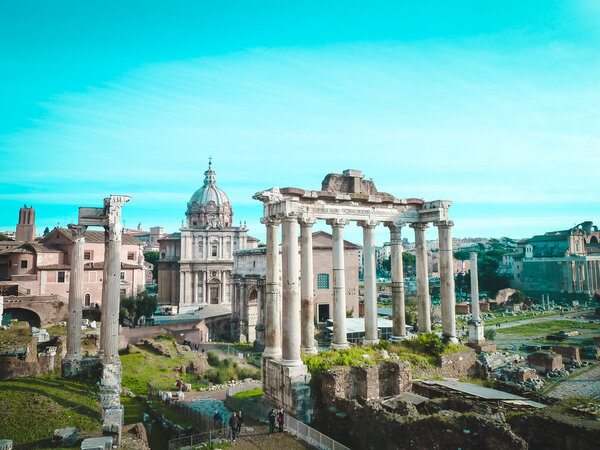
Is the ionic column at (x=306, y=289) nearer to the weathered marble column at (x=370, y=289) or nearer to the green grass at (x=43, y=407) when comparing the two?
the weathered marble column at (x=370, y=289)

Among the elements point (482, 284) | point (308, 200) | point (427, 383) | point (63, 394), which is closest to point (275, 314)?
point (308, 200)

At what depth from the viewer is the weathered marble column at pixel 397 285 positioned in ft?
63.3

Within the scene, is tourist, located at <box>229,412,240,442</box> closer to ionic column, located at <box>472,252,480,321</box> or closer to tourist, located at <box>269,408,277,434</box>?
tourist, located at <box>269,408,277,434</box>

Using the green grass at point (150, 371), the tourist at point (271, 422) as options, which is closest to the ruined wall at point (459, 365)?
the tourist at point (271, 422)

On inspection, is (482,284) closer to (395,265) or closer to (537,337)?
(537,337)

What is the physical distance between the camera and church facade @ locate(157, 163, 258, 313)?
53.1 metres

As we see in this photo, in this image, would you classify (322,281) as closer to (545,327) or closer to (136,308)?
(136,308)

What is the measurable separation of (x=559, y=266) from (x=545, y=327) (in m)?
39.0

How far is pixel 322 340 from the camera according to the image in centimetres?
3784

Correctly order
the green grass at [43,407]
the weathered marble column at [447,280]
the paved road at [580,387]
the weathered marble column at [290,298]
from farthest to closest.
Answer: the paved road at [580,387]
the weathered marble column at [447,280]
the weathered marble column at [290,298]
the green grass at [43,407]

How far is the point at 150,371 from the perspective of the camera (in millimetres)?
23938

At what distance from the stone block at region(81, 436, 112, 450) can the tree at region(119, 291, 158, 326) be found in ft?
106

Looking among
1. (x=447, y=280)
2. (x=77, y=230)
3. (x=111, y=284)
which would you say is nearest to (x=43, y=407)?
(x=111, y=284)

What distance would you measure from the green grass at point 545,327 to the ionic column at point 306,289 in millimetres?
37220
